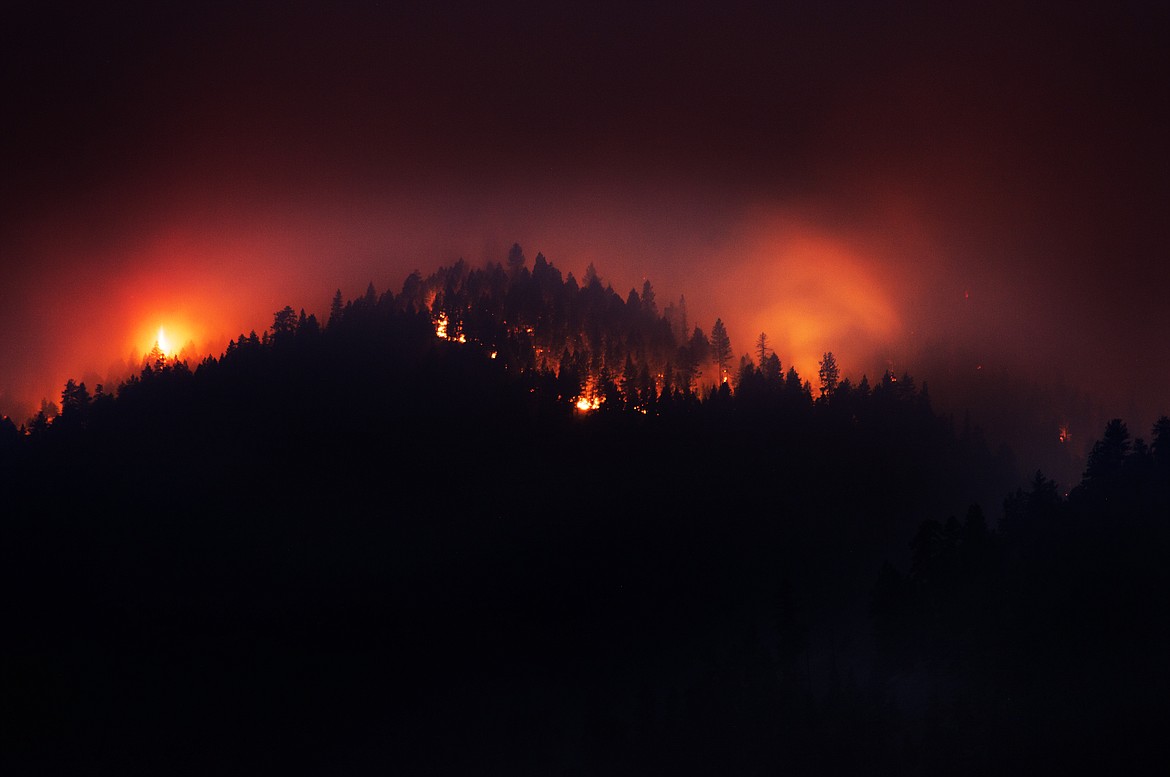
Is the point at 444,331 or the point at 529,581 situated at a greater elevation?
the point at 444,331

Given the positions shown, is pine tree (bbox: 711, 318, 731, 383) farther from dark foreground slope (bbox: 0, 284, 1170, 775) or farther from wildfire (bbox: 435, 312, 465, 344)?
wildfire (bbox: 435, 312, 465, 344)

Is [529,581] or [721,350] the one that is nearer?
[529,581]

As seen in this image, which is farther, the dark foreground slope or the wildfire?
the wildfire

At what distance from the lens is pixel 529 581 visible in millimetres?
139125

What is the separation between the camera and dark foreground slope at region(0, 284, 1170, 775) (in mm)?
88625

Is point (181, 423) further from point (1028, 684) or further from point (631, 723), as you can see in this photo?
point (1028, 684)

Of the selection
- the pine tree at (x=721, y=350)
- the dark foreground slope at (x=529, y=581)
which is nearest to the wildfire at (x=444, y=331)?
the dark foreground slope at (x=529, y=581)

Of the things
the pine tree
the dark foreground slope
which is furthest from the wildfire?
the pine tree

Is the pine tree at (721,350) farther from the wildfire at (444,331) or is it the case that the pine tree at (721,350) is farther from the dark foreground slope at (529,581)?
the wildfire at (444,331)

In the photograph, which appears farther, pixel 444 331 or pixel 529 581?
pixel 444 331

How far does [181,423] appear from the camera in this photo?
582 ft

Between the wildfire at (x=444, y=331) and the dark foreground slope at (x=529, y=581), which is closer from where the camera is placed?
the dark foreground slope at (x=529, y=581)

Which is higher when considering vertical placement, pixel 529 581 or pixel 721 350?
pixel 721 350

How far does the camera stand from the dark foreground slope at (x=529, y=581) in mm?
88625
